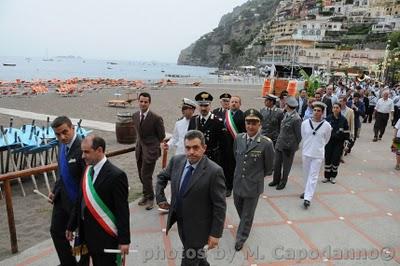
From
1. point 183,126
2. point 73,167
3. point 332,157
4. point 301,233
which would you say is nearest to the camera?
point 73,167

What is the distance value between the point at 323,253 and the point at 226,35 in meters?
199

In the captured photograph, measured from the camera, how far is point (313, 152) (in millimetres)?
5730

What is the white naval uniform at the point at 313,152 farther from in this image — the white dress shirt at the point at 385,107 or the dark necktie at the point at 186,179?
the white dress shirt at the point at 385,107

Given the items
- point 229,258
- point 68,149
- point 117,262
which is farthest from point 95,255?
point 229,258

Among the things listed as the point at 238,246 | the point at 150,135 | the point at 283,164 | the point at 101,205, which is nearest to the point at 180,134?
the point at 150,135

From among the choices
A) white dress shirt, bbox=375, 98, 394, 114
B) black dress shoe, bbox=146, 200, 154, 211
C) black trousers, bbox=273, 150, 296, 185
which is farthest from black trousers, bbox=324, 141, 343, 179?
→ white dress shirt, bbox=375, 98, 394, 114

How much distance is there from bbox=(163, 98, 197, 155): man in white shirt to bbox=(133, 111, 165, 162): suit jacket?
25cm

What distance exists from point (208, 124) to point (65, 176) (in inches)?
92.2

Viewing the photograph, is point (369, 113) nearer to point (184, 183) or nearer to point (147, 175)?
point (147, 175)

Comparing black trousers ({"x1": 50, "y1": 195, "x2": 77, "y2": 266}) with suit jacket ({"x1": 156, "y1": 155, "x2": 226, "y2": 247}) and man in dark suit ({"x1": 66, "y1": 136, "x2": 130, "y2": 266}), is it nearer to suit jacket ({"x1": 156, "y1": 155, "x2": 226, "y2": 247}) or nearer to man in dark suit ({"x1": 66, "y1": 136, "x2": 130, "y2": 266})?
man in dark suit ({"x1": 66, "y1": 136, "x2": 130, "y2": 266})

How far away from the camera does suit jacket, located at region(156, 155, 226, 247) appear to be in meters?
2.92

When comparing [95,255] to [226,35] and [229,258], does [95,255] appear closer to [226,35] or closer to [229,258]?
[229,258]

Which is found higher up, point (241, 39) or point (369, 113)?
point (241, 39)

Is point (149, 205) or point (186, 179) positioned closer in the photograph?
point (186, 179)
